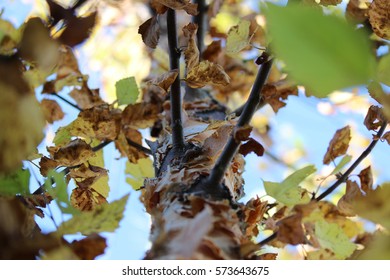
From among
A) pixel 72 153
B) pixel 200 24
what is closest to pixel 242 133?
pixel 72 153

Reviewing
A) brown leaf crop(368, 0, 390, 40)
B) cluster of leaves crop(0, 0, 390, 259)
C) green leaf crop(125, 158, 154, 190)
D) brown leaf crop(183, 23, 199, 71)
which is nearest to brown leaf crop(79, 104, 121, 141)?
cluster of leaves crop(0, 0, 390, 259)

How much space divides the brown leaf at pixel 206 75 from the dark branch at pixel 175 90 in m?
0.03

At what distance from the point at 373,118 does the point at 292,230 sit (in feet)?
1.31

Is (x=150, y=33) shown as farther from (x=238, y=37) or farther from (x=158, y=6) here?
(x=238, y=37)

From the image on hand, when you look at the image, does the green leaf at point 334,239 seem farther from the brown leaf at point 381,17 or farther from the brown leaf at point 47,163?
the brown leaf at point 47,163

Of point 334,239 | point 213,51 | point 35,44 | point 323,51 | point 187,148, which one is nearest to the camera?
point 323,51

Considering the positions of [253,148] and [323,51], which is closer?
[323,51]

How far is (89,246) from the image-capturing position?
0.50 m

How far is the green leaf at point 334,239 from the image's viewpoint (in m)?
0.68

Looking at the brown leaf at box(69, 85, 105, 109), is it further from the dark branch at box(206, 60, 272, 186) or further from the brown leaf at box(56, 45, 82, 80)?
the dark branch at box(206, 60, 272, 186)

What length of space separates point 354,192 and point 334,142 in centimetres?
23

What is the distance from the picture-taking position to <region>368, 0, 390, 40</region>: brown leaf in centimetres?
76

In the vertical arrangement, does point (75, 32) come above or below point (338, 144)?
below

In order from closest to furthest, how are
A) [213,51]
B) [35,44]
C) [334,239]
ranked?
[35,44] → [334,239] → [213,51]
